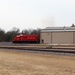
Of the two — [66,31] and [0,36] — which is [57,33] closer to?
[66,31]

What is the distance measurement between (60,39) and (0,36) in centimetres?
2751

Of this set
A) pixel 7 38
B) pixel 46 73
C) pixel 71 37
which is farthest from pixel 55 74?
pixel 7 38

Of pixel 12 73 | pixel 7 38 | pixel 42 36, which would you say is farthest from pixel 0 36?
pixel 12 73

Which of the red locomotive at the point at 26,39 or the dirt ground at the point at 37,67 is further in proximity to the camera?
the red locomotive at the point at 26,39

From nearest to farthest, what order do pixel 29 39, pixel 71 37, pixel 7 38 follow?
1. pixel 29 39
2. pixel 71 37
3. pixel 7 38

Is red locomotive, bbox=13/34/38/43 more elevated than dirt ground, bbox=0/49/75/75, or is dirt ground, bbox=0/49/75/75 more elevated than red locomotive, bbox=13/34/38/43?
red locomotive, bbox=13/34/38/43

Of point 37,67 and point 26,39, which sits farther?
point 26,39

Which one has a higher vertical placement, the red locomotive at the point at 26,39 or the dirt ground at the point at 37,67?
the red locomotive at the point at 26,39

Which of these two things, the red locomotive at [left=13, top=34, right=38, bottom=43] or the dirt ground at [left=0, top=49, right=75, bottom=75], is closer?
the dirt ground at [left=0, top=49, right=75, bottom=75]

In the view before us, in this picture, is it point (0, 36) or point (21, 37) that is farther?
point (0, 36)

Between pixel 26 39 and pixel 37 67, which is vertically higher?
pixel 26 39

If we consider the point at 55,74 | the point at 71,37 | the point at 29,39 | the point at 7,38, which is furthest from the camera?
the point at 7,38

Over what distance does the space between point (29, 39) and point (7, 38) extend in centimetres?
3163

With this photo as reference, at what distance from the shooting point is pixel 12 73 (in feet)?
45.5
